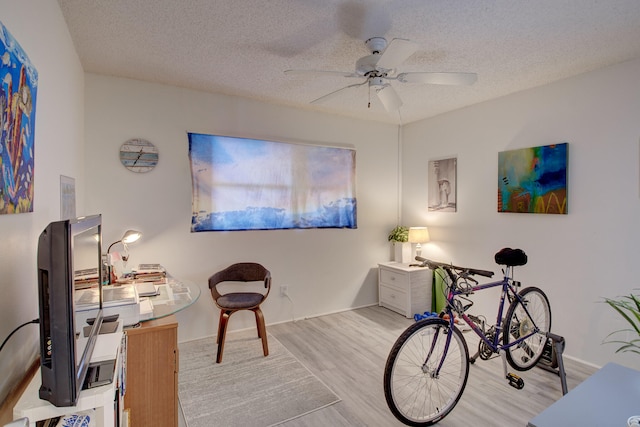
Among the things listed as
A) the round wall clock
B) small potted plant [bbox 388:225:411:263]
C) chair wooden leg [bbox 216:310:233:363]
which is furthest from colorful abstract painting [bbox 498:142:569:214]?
the round wall clock

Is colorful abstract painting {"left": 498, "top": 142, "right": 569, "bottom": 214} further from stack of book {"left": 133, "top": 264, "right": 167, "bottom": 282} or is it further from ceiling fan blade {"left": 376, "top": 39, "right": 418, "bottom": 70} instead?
stack of book {"left": 133, "top": 264, "right": 167, "bottom": 282}

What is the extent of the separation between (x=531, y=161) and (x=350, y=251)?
2.17 metres

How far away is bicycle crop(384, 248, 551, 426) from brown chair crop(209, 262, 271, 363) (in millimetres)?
1239

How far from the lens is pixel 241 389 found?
243cm

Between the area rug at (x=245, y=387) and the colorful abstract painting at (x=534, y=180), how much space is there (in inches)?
97.0

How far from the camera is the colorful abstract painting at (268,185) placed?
3.28m

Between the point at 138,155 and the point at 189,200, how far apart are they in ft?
1.93

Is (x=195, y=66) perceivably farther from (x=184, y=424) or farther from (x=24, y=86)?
(x=184, y=424)

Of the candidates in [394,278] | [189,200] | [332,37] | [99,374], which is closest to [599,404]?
[99,374]

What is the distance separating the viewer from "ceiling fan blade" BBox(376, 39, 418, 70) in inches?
68.2

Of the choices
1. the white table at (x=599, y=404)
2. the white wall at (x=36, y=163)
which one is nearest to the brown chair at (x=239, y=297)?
the white wall at (x=36, y=163)

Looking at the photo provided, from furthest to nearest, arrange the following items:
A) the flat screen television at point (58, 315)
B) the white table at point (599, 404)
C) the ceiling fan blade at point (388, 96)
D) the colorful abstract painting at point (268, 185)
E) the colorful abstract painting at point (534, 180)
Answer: the colorful abstract painting at point (268, 185) < the colorful abstract painting at point (534, 180) < the ceiling fan blade at point (388, 96) < the white table at point (599, 404) < the flat screen television at point (58, 315)

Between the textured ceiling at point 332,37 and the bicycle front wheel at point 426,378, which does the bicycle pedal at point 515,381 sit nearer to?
the bicycle front wheel at point 426,378

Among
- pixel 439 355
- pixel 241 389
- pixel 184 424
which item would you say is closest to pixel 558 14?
pixel 439 355
